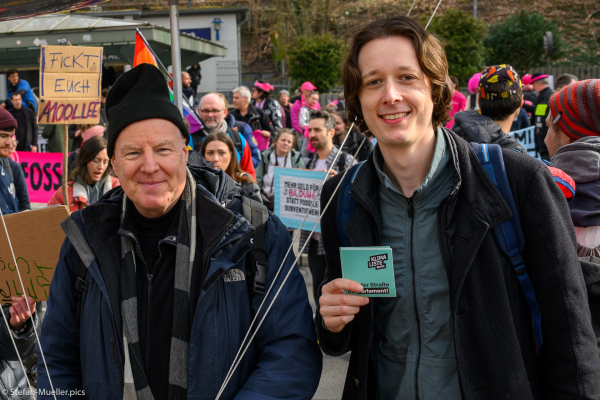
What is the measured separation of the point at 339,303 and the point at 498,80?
90.8 inches

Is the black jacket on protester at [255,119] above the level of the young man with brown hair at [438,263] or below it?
above

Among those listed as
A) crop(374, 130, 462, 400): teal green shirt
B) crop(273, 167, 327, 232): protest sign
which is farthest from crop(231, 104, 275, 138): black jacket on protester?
crop(374, 130, 462, 400): teal green shirt

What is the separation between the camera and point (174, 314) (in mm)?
1828

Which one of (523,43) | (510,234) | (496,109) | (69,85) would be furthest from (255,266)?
(523,43)

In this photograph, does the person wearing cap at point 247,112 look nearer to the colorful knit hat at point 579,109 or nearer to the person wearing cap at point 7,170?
the person wearing cap at point 7,170

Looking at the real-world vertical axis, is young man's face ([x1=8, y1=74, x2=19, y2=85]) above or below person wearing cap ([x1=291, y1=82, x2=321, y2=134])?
above

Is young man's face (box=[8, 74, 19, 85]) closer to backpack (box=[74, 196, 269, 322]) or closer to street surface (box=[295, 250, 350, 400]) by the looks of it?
street surface (box=[295, 250, 350, 400])

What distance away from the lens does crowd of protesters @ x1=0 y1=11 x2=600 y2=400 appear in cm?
159

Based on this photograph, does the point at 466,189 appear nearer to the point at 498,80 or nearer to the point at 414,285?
the point at 414,285

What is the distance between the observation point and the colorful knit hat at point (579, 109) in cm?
239

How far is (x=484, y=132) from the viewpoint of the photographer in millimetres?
3357

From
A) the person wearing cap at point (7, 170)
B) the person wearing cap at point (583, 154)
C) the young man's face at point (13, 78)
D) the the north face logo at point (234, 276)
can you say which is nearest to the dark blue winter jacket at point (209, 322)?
the the north face logo at point (234, 276)

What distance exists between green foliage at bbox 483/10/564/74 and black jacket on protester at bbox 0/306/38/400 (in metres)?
22.1

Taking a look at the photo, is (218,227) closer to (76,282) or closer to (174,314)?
(174,314)
